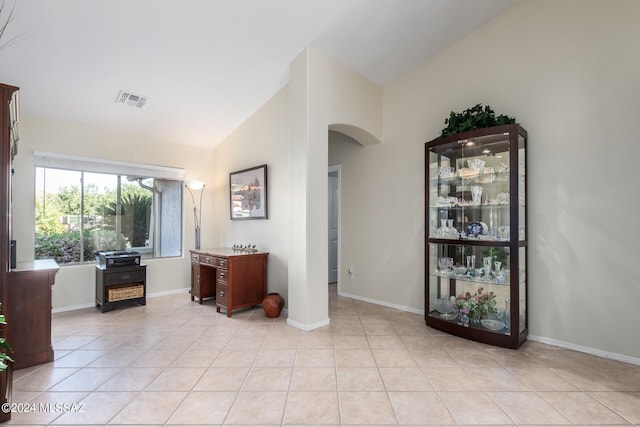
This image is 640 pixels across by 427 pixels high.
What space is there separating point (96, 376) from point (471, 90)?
4609 mm

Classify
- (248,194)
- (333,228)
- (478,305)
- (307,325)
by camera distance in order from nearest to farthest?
(478,305) < (307,325) < (248,194) < (333,228)

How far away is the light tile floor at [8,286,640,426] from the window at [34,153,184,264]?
4.24 ft

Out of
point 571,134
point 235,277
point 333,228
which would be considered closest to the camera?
point 571,134

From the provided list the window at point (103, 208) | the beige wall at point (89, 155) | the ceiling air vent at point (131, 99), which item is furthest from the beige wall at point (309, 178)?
the window at point (103, 208)

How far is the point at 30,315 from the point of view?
2.61m

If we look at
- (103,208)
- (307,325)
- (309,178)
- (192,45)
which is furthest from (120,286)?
(192,45)

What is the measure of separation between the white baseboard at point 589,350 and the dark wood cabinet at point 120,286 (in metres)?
4.86

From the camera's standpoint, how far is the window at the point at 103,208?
4.04 meters

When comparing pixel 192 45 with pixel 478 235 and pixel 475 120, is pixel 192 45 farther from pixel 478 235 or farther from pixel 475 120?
pixel 478 235

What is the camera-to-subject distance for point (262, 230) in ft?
15.1

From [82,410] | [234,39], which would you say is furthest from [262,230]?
[82,410]

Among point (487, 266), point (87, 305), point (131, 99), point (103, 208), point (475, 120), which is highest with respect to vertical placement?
point (131, 99)

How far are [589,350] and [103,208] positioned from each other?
604cm

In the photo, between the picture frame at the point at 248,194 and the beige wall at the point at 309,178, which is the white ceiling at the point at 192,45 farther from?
the picture frame at the point at 248,194
